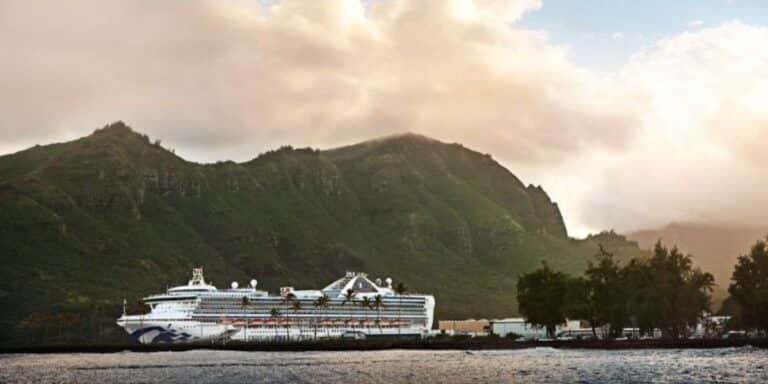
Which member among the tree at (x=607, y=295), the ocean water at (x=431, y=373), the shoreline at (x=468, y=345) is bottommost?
the ocean water at (x=431, y=373)

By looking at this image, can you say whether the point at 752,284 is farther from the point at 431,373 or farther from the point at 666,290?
the point at 431,373

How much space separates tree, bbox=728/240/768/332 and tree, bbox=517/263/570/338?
3815 centimetres

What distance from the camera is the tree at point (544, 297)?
627 ft

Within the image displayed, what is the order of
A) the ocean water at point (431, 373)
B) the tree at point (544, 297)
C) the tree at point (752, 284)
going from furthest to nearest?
the tree at point (544, 297), the tree at point (752, 284), the ocean water at point (431, 373)

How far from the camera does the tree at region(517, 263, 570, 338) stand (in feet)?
627

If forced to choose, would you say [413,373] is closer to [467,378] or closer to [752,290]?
[467,378]

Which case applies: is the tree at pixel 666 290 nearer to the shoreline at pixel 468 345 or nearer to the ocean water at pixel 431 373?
the shoreline at pixel 468 345

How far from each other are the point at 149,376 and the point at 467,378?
118 ft

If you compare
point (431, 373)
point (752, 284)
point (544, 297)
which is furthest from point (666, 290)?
point (431, 373)

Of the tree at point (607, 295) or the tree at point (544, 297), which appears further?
the tree at point (544, 297)

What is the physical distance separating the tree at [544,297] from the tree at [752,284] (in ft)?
125

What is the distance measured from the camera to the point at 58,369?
4641 inches

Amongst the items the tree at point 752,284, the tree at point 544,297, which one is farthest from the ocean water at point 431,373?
the tree at point 544,297

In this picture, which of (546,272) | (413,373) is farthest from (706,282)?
(413,373)
